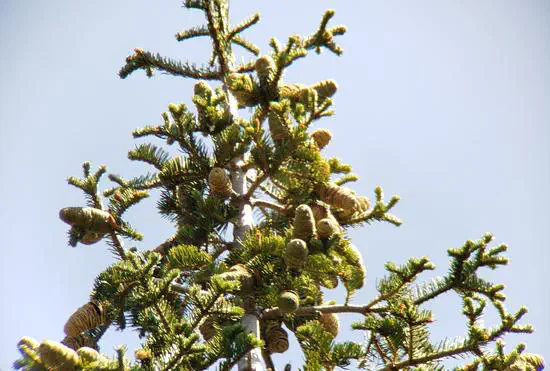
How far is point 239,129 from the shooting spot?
14.8ft

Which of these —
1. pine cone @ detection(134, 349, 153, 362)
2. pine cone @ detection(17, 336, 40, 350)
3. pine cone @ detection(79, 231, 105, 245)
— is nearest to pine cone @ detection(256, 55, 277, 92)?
pine cone @ detection(79, 231, 105, 245)

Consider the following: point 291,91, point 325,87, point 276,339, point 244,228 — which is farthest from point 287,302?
point 325,87

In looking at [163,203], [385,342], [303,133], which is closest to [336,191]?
[303,133]

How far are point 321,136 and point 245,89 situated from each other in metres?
0.82

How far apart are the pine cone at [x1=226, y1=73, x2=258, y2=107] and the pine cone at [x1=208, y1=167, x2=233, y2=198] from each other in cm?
77

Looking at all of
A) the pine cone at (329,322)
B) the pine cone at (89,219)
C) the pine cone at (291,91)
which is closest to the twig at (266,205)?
the pine cone at (291,91)

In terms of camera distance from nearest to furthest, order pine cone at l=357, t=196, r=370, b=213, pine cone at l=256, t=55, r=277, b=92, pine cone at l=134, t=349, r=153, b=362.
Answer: pine cone at l=134, t=349, r=153, b=362, pine cone at l=357, t=196, r=370, b=213, pine cone at l=256, t=55, r=277, b=92

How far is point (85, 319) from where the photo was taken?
145 inches

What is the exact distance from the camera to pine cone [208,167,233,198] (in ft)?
14.2

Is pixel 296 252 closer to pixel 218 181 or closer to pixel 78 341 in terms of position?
pixel 218 181

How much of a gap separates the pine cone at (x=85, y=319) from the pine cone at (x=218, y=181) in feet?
4.21

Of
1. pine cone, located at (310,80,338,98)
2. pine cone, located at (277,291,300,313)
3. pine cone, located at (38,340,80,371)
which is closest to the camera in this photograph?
pine cone, located at (38,340,80,371)

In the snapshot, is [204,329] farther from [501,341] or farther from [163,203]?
[501,341]

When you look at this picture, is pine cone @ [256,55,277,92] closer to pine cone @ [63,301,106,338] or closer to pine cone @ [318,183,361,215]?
pine cone @ [318,183,361,215]
